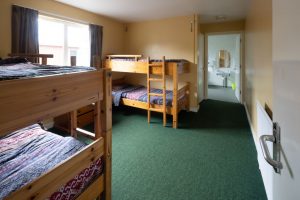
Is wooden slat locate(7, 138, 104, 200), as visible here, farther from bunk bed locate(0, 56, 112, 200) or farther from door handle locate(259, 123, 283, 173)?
door handle locate(259, 123, 283, 173)

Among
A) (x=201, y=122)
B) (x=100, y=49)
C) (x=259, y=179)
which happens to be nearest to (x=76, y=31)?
(x=100, y=49)

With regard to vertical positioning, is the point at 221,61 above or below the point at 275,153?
above

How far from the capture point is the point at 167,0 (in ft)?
11.5

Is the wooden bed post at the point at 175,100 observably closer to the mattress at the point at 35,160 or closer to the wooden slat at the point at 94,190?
the mattress at the point at 35,160

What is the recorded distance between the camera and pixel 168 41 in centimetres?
501

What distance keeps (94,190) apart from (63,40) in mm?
3463

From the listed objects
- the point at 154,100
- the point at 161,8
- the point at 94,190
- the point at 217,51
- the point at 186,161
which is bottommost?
the point at 186,161

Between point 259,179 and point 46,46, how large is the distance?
3960 millimetres

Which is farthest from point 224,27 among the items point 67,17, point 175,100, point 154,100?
point 67,17

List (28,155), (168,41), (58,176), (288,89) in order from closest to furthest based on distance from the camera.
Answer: (288,89) → (58,176) → (28,155) → (168,41)

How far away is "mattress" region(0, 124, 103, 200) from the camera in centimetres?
121

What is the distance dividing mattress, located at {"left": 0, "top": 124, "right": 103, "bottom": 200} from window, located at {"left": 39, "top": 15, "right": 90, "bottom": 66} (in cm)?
226

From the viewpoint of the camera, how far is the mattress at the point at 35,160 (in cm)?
121

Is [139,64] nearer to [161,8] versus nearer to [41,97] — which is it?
[161,8]
